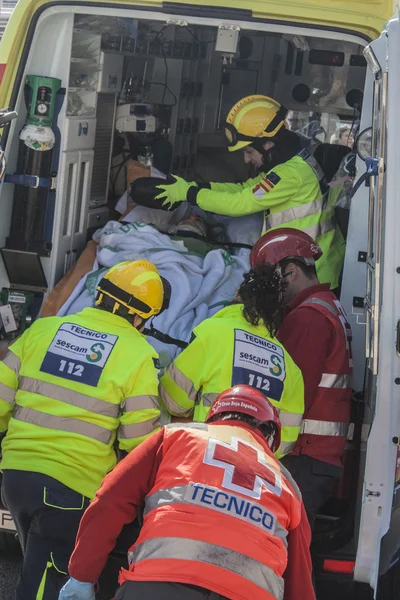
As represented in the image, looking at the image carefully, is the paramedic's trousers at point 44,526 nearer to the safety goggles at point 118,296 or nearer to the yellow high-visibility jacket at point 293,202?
the safety goggles at point 118,296

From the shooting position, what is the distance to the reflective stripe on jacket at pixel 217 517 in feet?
8.27

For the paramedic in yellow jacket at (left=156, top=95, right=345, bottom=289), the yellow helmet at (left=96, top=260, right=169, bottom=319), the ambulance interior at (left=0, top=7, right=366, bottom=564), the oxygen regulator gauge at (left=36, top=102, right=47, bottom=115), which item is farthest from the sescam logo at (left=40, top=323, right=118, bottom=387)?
the paramedic in yellow jacket at (left=156, top=95, right=345, bottom=289)

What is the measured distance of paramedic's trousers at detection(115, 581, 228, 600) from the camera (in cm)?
249

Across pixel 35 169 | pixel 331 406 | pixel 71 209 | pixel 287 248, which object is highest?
pixel 35 169

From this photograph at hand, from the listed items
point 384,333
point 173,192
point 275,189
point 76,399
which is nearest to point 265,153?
point 275,189

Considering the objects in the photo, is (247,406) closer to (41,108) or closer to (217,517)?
(217,517)

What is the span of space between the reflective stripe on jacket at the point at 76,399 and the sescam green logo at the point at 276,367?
48 cm

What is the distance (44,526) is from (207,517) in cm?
118

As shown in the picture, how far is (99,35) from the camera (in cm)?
542

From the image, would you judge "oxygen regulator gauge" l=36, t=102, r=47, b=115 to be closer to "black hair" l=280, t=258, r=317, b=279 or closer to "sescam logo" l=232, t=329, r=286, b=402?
"black hair" l=280, t=258, r=317, b=279

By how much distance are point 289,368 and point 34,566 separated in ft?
4.15

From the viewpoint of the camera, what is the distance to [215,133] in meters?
6.89

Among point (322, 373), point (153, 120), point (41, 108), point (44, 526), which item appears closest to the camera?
point (44, 526)

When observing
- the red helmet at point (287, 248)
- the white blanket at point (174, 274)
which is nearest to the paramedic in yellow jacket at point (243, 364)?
the red helmet at point (287, 248)
